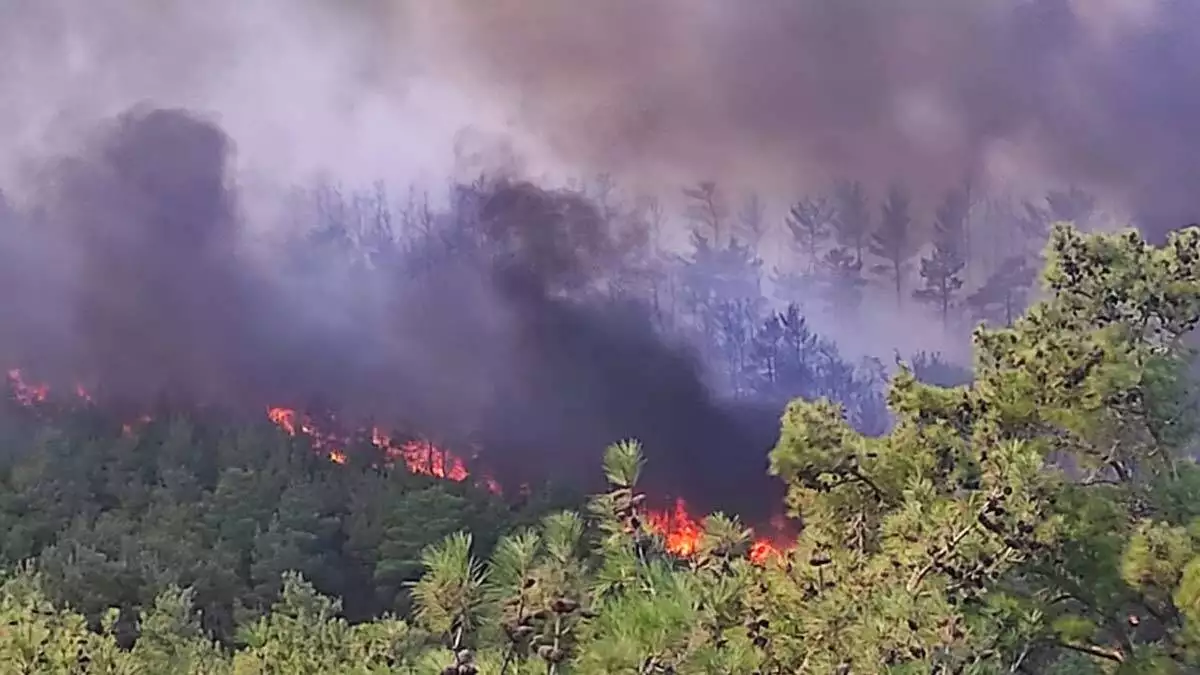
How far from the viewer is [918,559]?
3113mm

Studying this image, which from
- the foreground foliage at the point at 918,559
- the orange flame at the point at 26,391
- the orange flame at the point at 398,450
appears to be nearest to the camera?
the foreground foliage at the point at 918,559

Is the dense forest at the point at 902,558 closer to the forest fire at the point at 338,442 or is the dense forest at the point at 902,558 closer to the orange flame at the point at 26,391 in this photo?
the forest fire at the point at 338,442

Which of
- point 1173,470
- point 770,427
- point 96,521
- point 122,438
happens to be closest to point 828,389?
point 770,427

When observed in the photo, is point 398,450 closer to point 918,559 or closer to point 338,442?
point 338,442

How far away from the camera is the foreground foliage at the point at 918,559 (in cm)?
275

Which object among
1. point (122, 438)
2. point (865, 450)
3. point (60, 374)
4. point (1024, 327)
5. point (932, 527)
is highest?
point (60, 374)

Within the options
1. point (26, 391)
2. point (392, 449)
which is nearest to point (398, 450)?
point (392, 449)

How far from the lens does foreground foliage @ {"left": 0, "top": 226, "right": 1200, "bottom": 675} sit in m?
2.75

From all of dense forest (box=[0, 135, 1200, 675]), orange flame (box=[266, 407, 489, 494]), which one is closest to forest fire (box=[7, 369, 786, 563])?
orange flame (box=[266, 407, 489, 494])

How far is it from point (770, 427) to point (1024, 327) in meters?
19.2

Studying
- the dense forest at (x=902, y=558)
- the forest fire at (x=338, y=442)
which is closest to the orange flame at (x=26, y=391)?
the forest fire at (x=338, y=442)

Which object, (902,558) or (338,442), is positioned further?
(338,442)

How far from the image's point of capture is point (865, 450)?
14.3ft

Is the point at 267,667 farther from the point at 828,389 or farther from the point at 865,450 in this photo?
the point at 828,389
